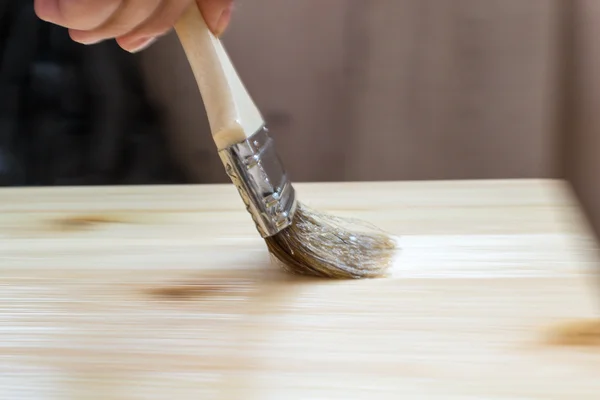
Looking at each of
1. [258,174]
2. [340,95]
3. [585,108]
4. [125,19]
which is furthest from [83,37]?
[585,108]

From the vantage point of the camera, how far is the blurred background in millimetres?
1050

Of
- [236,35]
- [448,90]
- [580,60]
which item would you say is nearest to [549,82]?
[580,60]

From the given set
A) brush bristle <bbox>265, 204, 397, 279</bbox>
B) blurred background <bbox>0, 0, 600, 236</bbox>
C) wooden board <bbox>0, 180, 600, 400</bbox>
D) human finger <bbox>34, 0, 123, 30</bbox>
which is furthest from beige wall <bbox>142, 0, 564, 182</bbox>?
human finger <bbox>34, 0, 123, 30</bbox>

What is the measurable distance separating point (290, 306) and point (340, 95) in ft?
2.16

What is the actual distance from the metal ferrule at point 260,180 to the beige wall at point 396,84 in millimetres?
580

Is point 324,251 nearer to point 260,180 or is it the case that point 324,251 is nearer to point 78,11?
point 260,180

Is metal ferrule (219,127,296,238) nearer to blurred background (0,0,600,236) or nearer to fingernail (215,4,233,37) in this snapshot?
fingernail (215,4,233,37)

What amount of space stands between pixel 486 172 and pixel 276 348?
2.47 feet

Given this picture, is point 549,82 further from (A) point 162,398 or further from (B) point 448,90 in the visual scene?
(A) point 162,398

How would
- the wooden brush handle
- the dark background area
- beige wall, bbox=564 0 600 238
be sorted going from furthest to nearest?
the dark background area → beige wall, bbox=564 0 600 238 → the wooden brush handle

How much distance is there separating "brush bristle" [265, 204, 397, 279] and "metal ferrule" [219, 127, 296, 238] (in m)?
0.02

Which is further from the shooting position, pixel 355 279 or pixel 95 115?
pixel 95 115

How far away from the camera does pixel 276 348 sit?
0.44m

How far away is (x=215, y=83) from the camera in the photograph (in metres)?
0.52
